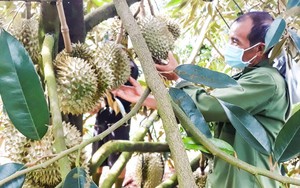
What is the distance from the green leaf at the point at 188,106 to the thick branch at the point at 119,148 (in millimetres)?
348

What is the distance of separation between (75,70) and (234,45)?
1.64ft

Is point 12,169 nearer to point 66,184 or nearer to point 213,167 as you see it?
point 66,184

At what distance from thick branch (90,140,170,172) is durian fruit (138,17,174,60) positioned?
0.70 ft

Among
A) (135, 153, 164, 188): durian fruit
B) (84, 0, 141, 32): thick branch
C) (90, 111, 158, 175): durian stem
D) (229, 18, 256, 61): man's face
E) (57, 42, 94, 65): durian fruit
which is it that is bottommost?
(135, 153, 164, 188): durian fruit

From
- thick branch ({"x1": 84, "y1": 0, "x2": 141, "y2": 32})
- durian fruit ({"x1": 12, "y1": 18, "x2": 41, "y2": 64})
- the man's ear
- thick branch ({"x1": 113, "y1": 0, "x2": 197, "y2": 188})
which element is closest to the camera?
thick branch ({"x1": 113, "y1": 0, "x2": 197, "y2": 188})

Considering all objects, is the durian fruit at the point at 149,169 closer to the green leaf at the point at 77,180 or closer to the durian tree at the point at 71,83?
the durian tree at the point at 71,83

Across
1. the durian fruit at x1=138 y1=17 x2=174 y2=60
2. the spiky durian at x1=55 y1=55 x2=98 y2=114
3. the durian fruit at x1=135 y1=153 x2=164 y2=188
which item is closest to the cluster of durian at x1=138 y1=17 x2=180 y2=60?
the durian fruit at x1=138 y1=17 x2=174 y2=60

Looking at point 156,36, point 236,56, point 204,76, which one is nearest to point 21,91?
point 204,76

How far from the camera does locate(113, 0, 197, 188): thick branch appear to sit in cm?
29

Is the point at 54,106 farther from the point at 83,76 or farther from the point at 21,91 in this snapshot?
the point at 83,76

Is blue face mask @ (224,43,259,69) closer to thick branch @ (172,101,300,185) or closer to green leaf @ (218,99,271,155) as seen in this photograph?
green leaf @ (218,99,271,155)

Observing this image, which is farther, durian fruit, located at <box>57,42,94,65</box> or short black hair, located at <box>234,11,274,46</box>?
short black hair, located at <box>234,11,274,46</box>

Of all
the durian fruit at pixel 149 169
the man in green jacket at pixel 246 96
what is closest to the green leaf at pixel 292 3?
the man in green jacket at pixel 246 96

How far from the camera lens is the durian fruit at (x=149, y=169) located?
1.22 metres
